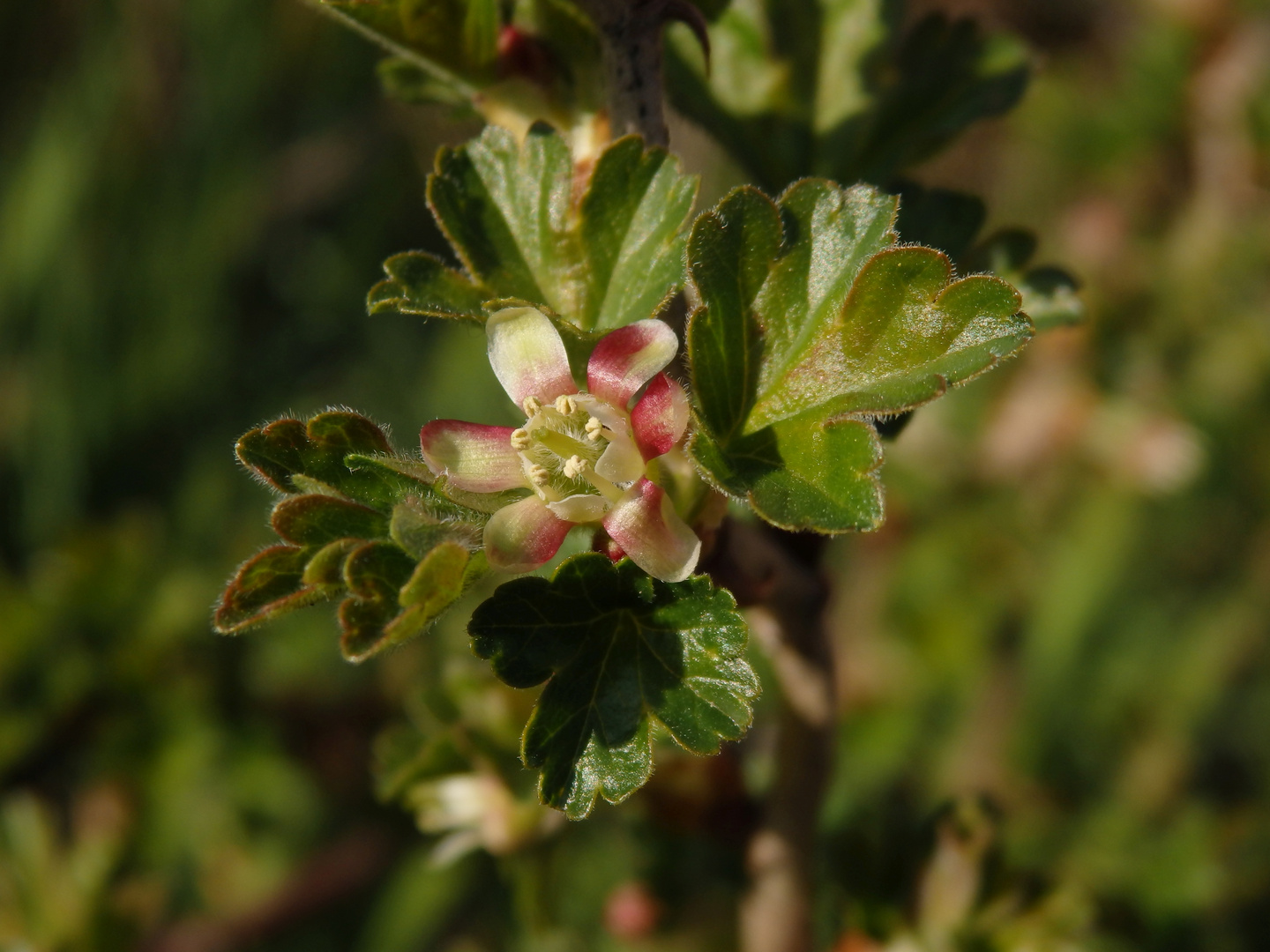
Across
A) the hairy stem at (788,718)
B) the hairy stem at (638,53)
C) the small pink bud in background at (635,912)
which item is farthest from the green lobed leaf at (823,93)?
the small pink bud in background at (635,912)

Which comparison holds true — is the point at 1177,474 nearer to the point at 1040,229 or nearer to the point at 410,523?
the point at 1040,229

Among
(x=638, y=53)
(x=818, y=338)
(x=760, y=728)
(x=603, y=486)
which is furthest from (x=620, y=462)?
(x=760, y=728)

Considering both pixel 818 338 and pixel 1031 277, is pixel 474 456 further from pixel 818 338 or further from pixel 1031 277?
pixel 1031 277

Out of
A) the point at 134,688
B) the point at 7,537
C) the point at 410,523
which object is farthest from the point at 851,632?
the point at 7,537

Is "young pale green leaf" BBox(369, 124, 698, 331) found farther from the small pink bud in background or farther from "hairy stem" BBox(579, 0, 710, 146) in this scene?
the small pink bud in background

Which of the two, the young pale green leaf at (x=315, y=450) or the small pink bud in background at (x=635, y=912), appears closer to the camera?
the young pale green leaf at (x=315, y=450)

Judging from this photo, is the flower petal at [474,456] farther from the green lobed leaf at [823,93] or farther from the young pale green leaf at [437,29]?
the green lobed leaf at [823,93]
